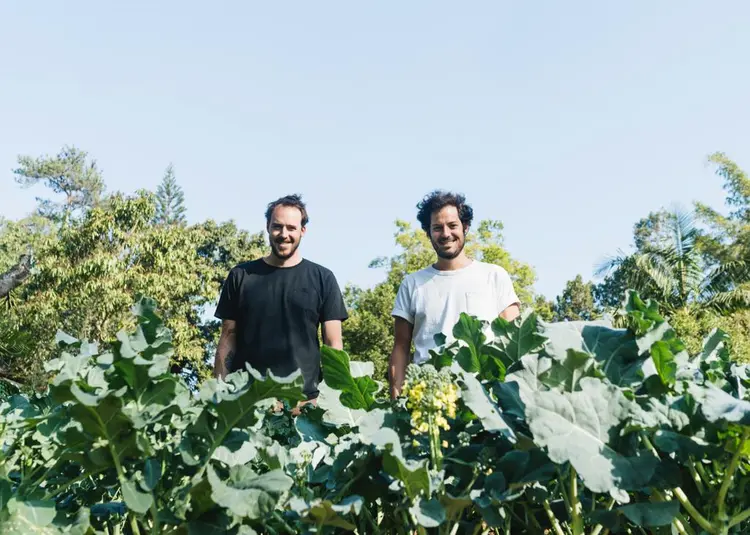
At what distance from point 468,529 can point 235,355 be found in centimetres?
275

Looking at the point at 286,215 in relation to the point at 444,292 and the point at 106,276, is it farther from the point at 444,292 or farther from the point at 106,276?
the point at 106,276

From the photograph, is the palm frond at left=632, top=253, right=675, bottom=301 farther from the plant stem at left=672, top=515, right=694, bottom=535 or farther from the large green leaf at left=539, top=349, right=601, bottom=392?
the large green leaf at left=539, top=349, right=601, bottom=392

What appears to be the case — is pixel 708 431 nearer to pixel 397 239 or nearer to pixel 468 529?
pixel 468 529

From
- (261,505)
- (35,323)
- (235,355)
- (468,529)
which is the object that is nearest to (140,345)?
(261,505)

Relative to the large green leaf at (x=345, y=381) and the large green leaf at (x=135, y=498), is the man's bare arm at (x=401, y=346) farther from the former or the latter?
the large green leaf at (x=135, y=498)

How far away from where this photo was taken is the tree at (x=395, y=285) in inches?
1104

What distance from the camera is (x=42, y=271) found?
2327 centimetres

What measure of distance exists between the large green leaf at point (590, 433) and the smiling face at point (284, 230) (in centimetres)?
286

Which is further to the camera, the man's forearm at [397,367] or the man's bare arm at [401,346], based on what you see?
the man's bare arm at [401,346]

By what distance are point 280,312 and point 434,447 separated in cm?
267

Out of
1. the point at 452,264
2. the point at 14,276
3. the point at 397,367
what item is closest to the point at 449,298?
the point at 452,264

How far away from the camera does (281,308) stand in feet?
13.0

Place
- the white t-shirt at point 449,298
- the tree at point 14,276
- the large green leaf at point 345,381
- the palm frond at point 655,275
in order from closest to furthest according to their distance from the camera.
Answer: the large green leaf at point 345,381 < the white t-shirt at point 449,298 < the tree at point 14,276 < the palm frond at point 655,275

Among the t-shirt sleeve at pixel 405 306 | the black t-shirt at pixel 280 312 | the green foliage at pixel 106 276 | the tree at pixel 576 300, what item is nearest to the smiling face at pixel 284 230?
the black t-shirt at pixel 280 312
